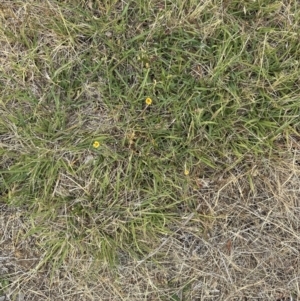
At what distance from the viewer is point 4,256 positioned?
191 cm

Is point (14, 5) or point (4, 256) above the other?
point (14, 5)

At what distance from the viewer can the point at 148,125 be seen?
72.4 inches

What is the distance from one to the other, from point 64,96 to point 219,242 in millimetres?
961

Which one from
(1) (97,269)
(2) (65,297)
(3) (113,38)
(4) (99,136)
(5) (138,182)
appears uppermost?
(3) (113,38)

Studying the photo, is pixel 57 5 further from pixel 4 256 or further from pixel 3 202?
pixel 4 256

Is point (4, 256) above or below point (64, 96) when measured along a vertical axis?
below

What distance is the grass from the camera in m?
1.83

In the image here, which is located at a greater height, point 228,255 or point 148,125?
point 148,125

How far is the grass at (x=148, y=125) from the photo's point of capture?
1825 millimetres

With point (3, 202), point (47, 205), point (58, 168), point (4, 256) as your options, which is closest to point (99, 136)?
point (58, 168)

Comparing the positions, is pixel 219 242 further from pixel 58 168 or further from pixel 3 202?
pixel 3 202

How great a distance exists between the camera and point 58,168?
73.0 inches

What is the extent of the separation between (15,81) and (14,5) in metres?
0.35

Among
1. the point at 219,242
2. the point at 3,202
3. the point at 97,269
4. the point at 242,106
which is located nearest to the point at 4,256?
the point at 3,202
